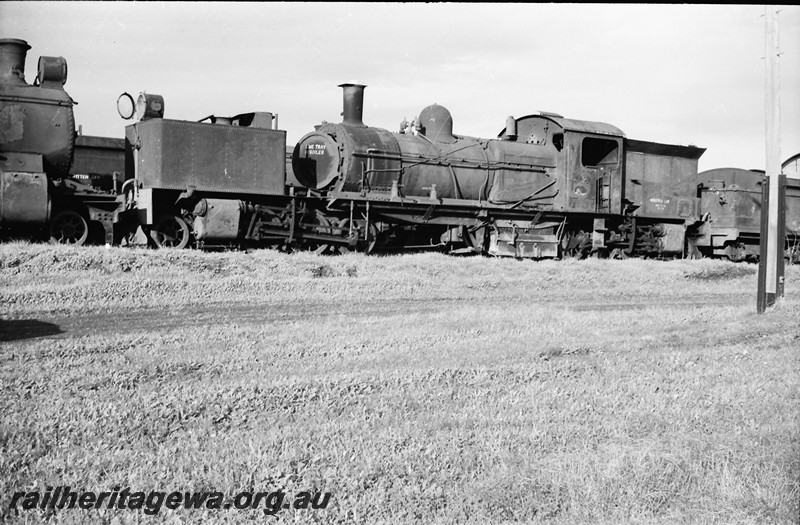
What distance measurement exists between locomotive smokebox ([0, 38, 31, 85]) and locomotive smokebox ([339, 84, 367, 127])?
22.8 feet

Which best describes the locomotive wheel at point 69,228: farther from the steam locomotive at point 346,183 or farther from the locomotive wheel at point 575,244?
the locomotive wheel at point 575,244

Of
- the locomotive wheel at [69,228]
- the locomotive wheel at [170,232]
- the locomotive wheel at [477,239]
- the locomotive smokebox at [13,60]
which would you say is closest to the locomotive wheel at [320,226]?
the locomotive wheel at [170,232]

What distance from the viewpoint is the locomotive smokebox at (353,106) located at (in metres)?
18.9

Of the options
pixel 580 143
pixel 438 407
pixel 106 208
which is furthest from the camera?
pixel 580 143

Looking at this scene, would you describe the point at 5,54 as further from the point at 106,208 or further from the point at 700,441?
the point at 700,441

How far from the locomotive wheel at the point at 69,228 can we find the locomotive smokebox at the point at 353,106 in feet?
21.2

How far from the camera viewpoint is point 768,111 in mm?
13281

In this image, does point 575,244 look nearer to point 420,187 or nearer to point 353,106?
point 420,187

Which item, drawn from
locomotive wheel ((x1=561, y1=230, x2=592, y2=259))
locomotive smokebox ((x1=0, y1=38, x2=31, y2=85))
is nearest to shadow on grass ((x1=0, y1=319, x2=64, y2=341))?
locomotive smokebox ((x1=0, y1=38, x2=31, y2=85))

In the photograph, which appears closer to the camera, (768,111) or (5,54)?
(768,111)

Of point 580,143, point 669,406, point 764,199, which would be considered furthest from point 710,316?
point 580,143

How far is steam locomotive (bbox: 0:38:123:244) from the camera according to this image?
569 inches

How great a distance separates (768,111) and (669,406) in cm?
874

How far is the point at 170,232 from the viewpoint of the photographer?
16750 mm
